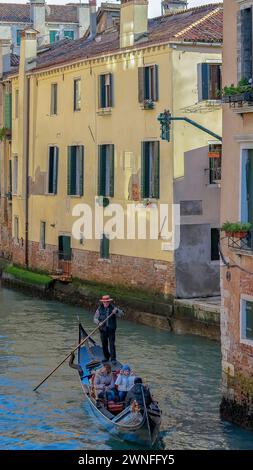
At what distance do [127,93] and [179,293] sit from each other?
517cm

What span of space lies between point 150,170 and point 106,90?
313cm

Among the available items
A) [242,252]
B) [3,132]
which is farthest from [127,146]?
[242,252]

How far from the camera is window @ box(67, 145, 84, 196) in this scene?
30.9m

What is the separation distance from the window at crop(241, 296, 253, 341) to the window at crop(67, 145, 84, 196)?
15.3m

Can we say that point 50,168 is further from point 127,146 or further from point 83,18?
point 83,18

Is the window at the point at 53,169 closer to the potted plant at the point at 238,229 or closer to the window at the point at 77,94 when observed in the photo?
the window at the point at 77,94

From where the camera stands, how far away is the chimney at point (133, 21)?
2773cm

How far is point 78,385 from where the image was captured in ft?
65.9

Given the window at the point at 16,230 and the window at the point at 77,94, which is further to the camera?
the window at the point at 16,230

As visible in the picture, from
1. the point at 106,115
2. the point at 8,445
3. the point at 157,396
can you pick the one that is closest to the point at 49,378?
the point at 157,396

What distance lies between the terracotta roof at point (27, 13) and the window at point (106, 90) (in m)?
29.4

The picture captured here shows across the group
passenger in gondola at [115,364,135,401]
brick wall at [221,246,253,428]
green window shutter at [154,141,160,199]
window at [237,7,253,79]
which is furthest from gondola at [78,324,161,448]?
green window shutter at [154,141,160,199]

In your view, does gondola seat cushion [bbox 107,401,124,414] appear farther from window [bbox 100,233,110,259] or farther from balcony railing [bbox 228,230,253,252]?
window [bbox 100,233,110,259]

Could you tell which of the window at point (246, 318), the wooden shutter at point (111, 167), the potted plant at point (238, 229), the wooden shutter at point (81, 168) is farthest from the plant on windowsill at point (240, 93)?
the wooden shutter at point (81, 168)
